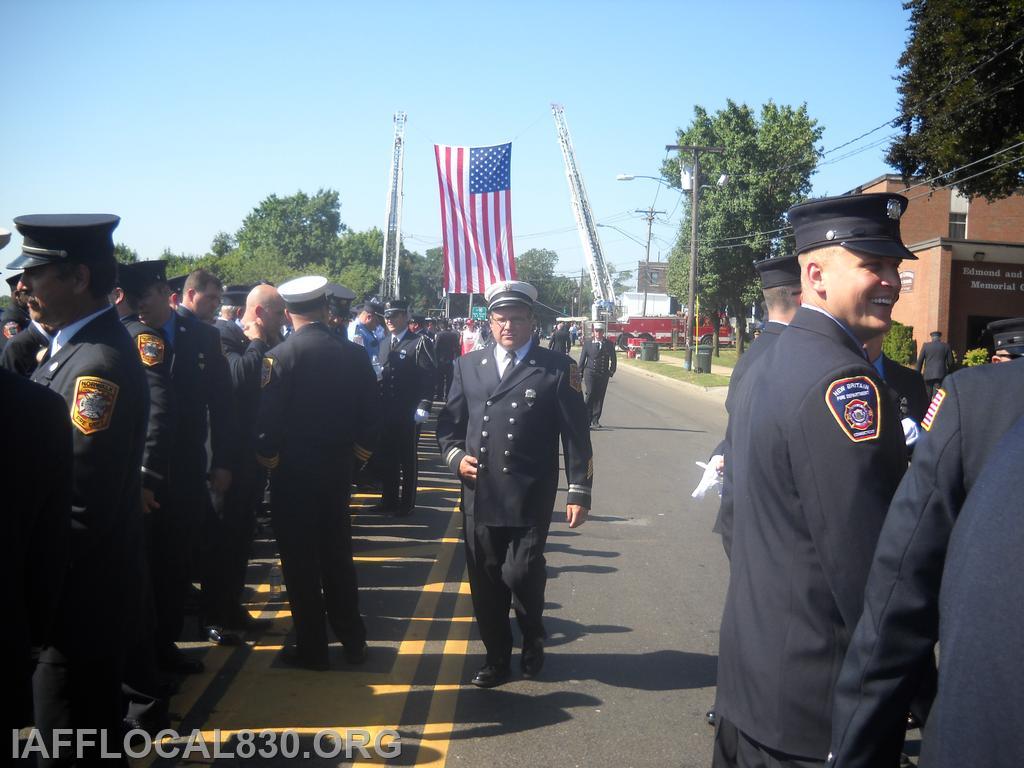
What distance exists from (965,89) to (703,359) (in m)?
18.0

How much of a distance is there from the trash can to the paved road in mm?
27723

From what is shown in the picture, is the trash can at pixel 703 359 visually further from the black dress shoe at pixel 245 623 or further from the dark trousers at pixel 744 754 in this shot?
the dark trousers at pixel 744 754

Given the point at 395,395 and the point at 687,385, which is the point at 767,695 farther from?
the point at 687,385

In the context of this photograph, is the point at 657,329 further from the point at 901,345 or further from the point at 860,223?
the point at 860,223

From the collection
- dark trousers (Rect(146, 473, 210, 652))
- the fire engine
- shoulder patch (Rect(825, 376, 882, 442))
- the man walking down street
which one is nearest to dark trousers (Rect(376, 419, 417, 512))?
dark trousers (Rect(146, 473, 210, 652))

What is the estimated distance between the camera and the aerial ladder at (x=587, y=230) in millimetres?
41906

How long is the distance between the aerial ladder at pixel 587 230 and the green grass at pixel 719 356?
246 inches

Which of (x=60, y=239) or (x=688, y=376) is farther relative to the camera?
(x=688, y=376)

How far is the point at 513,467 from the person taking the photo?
519 centimetres

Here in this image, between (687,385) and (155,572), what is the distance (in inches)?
1111

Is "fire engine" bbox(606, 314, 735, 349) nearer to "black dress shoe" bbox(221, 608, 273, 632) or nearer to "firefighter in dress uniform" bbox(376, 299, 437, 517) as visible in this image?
"firefighter in dress uniform" bbox(376, 299, 437, 517)

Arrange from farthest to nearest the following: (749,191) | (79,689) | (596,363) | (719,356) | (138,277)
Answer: (719,356) → (749,191) → (596,363) → (138,277) → (79,689)

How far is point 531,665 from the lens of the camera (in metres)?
5.31

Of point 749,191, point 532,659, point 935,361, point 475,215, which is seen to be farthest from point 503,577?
point 749,191
